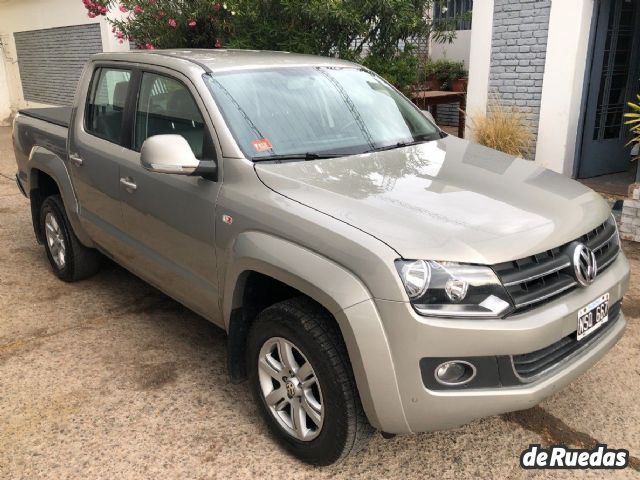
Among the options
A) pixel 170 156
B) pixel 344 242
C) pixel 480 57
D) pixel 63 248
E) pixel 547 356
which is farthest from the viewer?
pixel 480 57

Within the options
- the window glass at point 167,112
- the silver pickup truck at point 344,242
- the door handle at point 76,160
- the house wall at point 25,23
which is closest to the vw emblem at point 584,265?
the silver pickup truck at point 344,242

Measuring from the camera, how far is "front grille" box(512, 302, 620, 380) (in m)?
2.32

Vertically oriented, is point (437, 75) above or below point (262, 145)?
below

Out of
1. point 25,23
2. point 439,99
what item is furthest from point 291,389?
point 25,23

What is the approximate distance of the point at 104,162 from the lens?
3789 mm

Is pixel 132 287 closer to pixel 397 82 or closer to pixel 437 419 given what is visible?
pixel 437 419

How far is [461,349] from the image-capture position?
218 cm

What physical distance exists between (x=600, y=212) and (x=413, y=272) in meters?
1.16

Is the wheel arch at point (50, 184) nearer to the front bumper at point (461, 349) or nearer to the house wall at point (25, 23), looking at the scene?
the front bumper at point (461, 349)

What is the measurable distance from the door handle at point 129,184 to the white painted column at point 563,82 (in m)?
5.09

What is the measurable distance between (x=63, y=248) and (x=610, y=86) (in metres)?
6.23

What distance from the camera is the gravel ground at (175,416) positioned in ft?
8.83

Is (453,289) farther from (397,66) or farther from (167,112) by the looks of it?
(397,66)

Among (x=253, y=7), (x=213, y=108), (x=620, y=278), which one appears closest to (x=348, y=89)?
(x=213, y=108)
